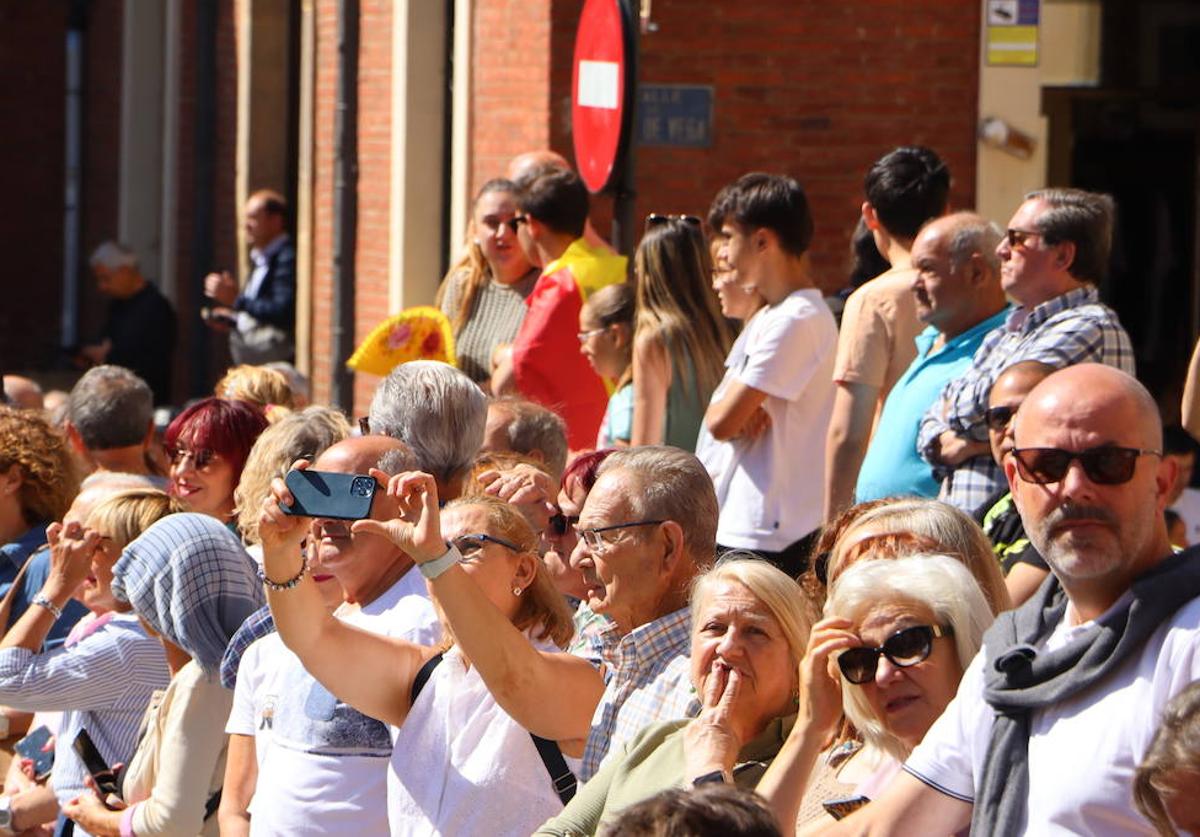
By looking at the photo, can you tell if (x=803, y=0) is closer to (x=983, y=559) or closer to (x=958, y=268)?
(x=958, y=268)

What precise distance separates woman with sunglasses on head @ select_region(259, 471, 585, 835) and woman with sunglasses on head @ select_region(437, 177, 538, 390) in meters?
4.10

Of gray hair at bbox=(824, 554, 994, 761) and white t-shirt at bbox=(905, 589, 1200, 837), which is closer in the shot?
white t-shirt at bbox=(905, 589, 1200, 837)

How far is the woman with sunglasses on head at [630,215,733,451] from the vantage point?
24.0 feet

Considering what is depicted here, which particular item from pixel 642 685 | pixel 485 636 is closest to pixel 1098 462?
pixel 642 685

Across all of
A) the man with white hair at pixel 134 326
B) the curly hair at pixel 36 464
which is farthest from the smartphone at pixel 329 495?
the man with white hair at pixel 134 326

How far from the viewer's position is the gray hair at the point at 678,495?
4.58m

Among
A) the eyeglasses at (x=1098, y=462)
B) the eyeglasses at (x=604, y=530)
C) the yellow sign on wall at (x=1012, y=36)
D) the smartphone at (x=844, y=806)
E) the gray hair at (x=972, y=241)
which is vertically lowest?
the smartphone at (x=844, y=806)

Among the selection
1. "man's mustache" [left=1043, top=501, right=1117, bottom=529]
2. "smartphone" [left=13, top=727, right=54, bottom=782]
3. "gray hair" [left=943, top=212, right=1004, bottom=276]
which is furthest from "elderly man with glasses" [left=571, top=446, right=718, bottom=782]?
"smartphone" [left=13, top=727, right=54, bottom=782]

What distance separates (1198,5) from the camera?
1191 cm

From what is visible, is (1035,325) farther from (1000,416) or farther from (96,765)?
(96,765)

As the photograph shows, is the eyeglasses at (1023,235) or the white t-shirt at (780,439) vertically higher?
the eyeglasses at (1023,235)

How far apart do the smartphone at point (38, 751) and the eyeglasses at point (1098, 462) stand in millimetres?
3797

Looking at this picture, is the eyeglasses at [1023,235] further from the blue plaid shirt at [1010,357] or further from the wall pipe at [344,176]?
the wall pipe at [344,176]

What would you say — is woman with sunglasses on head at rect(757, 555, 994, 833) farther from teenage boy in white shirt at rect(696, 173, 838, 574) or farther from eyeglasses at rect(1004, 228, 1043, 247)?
teenage boy in white shirt at rect(696, 173, 838, 574)
